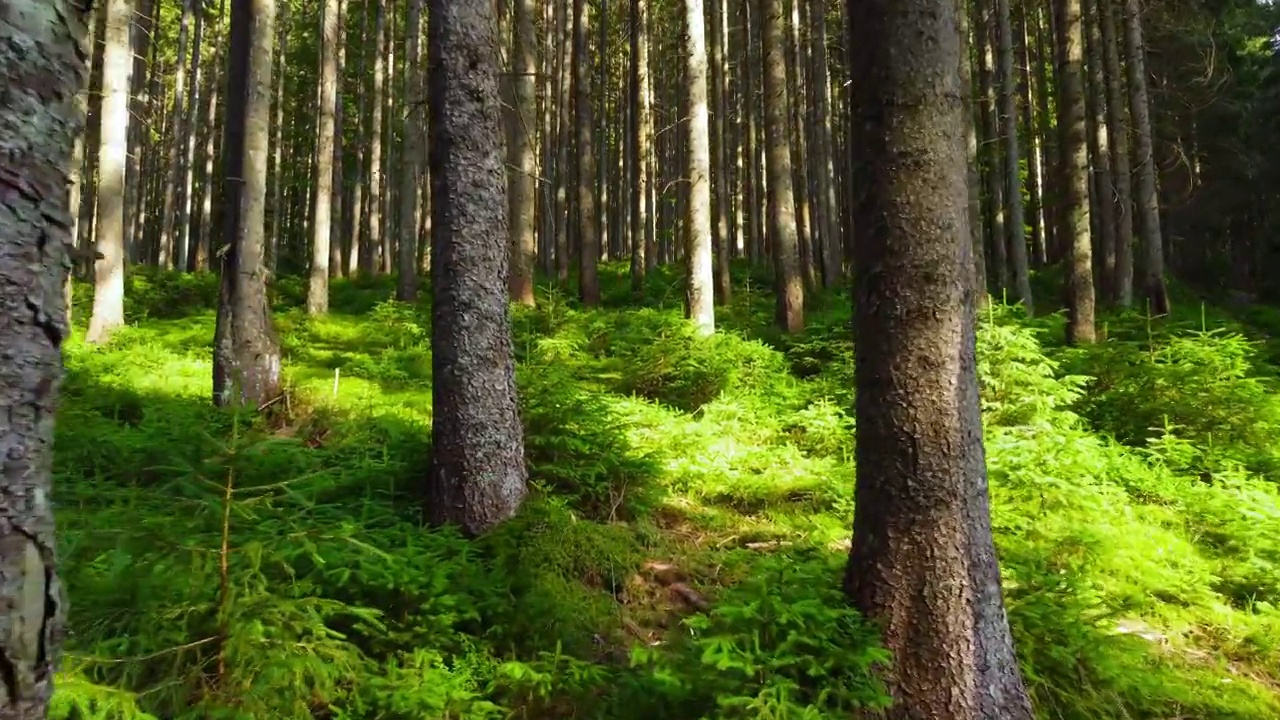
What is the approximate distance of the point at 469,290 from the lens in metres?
4.70

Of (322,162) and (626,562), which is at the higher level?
(322,162)

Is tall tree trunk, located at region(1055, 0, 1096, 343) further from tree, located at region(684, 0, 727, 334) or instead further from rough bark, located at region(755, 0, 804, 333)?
tree, located at region(684, 0, 727, 334)

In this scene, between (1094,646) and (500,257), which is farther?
(500,257)

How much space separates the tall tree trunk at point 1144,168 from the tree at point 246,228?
14.5 m

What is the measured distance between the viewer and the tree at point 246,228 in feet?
23.9

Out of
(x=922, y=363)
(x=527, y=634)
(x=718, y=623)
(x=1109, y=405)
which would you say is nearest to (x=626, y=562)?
(x=527, y=634)

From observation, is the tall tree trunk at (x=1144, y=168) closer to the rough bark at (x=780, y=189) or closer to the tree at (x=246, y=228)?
the rough bark at (x=780, y=189)

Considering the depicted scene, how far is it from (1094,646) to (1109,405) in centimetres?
509

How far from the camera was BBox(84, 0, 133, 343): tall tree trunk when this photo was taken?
38.1ft

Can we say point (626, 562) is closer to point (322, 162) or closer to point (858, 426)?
point (858, 426)

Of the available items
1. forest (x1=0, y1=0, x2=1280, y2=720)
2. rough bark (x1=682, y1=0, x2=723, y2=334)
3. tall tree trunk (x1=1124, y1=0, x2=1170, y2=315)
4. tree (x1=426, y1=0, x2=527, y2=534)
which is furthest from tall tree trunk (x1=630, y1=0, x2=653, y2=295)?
tree (x1=426, y1=0, x2=527, y2=534)

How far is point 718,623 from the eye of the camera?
3432 mm

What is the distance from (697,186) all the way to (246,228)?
5835 mm

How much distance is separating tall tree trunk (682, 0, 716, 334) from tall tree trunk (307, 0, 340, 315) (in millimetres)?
7601
